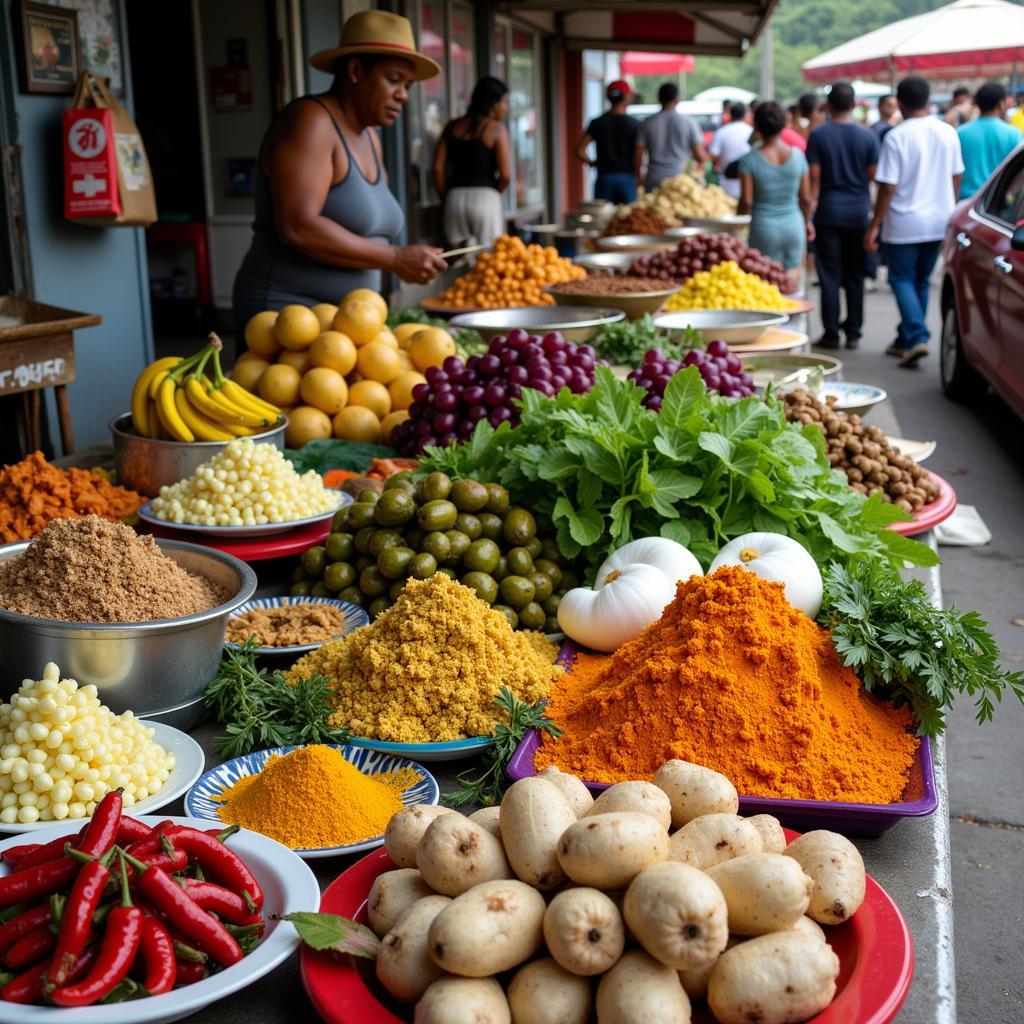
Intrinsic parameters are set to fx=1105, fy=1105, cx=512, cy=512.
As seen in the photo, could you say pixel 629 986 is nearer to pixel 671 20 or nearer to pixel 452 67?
pixel 452 67

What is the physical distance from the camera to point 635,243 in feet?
24.8

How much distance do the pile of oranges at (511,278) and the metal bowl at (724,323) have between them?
93cm

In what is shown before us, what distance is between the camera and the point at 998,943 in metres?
2.65

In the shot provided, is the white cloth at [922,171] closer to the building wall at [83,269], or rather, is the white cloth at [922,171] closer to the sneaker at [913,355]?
the sneaker at [913,355]

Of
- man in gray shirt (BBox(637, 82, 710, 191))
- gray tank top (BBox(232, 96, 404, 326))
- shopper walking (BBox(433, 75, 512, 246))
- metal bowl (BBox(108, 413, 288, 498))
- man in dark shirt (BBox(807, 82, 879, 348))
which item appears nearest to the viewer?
metal bowl (BBox(108, 413, 288, 498))

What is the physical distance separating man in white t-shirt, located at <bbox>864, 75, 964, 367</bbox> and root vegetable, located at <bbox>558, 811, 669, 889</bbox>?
891 centimetres

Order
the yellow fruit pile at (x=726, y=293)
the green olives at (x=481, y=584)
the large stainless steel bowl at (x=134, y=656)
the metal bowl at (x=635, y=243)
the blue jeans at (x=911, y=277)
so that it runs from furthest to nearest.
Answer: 1. the blue jeans at (x=911, y=277)
2. the metal bowl at (x=635, y=243)
3. the yellow fruit pile at (x=726, y=293)
4. the green olives at (x=481, y=584)
5. the large stainless steel bowl at (x=134, y=656)

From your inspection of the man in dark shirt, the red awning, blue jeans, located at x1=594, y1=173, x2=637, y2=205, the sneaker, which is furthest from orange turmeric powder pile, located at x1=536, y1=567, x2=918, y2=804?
the red awning

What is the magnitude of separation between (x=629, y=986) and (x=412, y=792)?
2.11 ft

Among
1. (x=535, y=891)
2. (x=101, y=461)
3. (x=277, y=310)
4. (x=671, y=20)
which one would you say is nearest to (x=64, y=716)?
(x=535, y=891)

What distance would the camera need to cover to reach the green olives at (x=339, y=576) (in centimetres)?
228

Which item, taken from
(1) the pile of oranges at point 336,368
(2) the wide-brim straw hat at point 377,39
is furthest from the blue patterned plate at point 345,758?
(2) the wide-brim straw hat at point 377,39

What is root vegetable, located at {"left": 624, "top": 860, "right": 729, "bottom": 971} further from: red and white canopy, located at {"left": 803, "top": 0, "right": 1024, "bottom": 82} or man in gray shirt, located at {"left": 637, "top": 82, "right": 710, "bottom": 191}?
red and white canopy, located at {"left": 803, "top": 0, "right": 1024, "bottom": 82}

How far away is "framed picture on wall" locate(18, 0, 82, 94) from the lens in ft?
15.3
